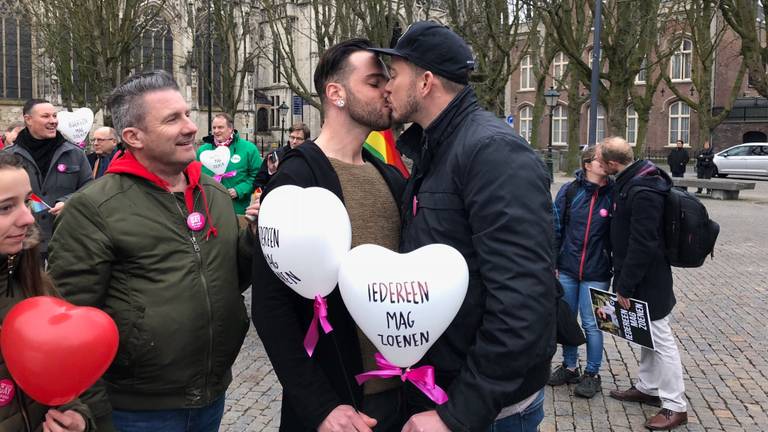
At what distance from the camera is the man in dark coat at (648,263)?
444 centimetres

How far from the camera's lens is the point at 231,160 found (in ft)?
24.2

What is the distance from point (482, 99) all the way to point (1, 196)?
59.3 ft

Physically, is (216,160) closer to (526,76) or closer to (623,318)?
(623,318)

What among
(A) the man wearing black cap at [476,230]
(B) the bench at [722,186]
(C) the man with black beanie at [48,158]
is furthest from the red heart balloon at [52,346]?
(B) the bench at [722,186]

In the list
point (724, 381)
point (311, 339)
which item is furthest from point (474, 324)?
point (724, 381)

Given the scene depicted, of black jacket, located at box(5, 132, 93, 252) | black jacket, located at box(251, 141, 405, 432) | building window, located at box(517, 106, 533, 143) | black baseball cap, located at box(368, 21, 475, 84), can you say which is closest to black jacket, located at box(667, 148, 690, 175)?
→ black jacket, located at box(5, 132, 93, 252)

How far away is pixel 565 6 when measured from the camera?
54.6 ft

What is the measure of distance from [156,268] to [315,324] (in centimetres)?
59

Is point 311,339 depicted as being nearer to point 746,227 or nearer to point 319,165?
point 319,165

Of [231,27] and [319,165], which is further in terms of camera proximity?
[231,27]

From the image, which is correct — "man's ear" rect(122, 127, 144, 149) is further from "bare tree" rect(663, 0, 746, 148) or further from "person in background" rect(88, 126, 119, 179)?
"bare tree" rect(663, 0, 746, 148)

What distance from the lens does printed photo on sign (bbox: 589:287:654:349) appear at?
14.8 feet

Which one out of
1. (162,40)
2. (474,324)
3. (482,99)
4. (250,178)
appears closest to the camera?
(474,324)

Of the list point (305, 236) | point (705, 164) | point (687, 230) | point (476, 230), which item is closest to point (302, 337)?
point (305, 236)
